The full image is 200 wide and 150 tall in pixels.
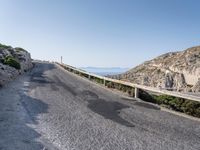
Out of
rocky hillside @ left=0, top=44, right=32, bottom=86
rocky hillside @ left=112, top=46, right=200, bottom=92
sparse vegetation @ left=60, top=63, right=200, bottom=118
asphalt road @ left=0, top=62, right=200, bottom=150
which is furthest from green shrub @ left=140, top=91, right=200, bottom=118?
rocky hillside @ left=112, top=46, right=200, bottom=92

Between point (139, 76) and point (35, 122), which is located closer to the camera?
point (35, 122)

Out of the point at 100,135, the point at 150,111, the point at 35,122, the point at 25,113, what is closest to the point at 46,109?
the point at 25,113

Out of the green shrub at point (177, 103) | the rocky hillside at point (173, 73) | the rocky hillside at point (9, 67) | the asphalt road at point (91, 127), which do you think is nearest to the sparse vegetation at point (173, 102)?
the green shrub at point (177, 103)

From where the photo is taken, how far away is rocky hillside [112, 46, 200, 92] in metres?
108

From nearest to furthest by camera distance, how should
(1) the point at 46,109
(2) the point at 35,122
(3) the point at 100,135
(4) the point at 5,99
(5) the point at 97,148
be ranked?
(5) the point at 97,148, (3) the point at 100,135, (2) the point at 35,122, (1) the point at 46,109, (4) the point at 5,99

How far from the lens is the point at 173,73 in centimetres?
11931

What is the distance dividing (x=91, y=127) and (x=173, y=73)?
11835cm

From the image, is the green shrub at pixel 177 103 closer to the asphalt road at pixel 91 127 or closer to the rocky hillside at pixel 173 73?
the asphalt road at pixel 91 127

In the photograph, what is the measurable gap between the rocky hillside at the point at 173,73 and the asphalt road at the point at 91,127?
86.0 m

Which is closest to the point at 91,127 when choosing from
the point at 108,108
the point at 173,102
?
the point at 108,108

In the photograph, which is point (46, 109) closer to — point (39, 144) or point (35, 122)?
point (35, 122)

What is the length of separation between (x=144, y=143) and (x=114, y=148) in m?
0.96

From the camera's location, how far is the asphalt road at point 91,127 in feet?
20.2

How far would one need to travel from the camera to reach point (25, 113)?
9.24m
